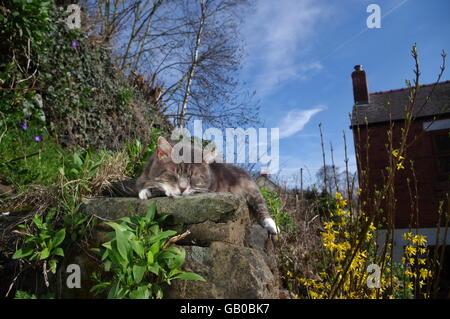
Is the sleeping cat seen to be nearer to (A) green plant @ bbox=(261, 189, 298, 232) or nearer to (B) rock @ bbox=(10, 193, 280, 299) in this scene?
(B) rock @ bbox=(10, 193, 280, 299)

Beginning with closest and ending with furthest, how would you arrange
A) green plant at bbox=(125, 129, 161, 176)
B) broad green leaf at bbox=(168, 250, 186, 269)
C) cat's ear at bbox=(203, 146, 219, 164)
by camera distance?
1. broad green leaf at bbox=(168, 250, 186, 269)
2. cat's ear at bbox=(203, 146, 219, 164)
3. green plant at bbox=(125, 129, 161, 176)

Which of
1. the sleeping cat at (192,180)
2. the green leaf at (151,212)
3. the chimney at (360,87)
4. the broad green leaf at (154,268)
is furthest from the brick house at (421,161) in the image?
the broad green leaf at (154,268)

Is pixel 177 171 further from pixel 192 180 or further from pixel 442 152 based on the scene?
pixel 442 152

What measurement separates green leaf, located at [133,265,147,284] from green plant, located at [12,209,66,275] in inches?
30.8

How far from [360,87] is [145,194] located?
1444 centimetres

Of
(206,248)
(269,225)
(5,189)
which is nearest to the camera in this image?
(206,248)

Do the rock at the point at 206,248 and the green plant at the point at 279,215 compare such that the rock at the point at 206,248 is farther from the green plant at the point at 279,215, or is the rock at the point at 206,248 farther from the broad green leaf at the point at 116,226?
the green plant at the point at 279,215

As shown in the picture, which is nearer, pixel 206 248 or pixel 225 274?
pixel 225 274

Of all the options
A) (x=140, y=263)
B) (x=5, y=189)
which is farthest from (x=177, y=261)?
(x=5, y=189)

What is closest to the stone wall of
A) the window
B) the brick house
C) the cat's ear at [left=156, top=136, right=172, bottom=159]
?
the cat's ear at [left=156, top=136, right=172, bottom=159]

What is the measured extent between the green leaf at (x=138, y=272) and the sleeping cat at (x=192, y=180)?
0.76 meters

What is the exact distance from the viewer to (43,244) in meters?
2.52

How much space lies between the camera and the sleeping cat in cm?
285
